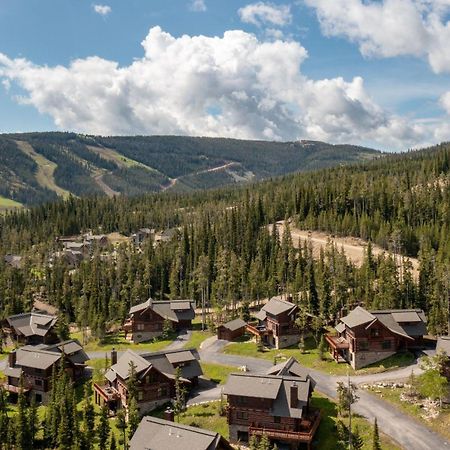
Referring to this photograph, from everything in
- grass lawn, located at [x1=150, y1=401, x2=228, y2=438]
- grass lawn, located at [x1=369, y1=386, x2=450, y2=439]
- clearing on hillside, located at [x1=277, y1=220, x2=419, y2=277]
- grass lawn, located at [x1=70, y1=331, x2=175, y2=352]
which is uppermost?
clearing on hillside, located at [x1=277, y1=220, x2=419, y2=277]

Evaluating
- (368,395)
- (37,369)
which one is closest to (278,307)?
(368,395)

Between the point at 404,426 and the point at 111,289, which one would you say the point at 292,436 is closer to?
the point at 404,426

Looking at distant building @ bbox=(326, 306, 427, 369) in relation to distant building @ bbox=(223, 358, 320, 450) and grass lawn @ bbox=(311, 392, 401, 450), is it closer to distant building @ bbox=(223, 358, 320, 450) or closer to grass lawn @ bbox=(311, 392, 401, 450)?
grass lawn @ bbox=(311, 392, 401, 450)

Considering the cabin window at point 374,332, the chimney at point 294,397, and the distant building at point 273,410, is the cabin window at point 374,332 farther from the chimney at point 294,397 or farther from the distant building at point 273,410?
the chimney at point 294,397

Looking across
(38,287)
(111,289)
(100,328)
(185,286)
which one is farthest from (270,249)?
(38,287)

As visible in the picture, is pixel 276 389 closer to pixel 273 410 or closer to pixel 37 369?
pixel 273 410

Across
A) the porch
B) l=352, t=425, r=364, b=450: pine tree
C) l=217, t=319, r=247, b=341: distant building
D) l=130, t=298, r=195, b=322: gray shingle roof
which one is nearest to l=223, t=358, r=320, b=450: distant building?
l=352, t=425, r=364, b=450: pine tree

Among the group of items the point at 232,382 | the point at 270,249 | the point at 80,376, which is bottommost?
the point at 80,376
